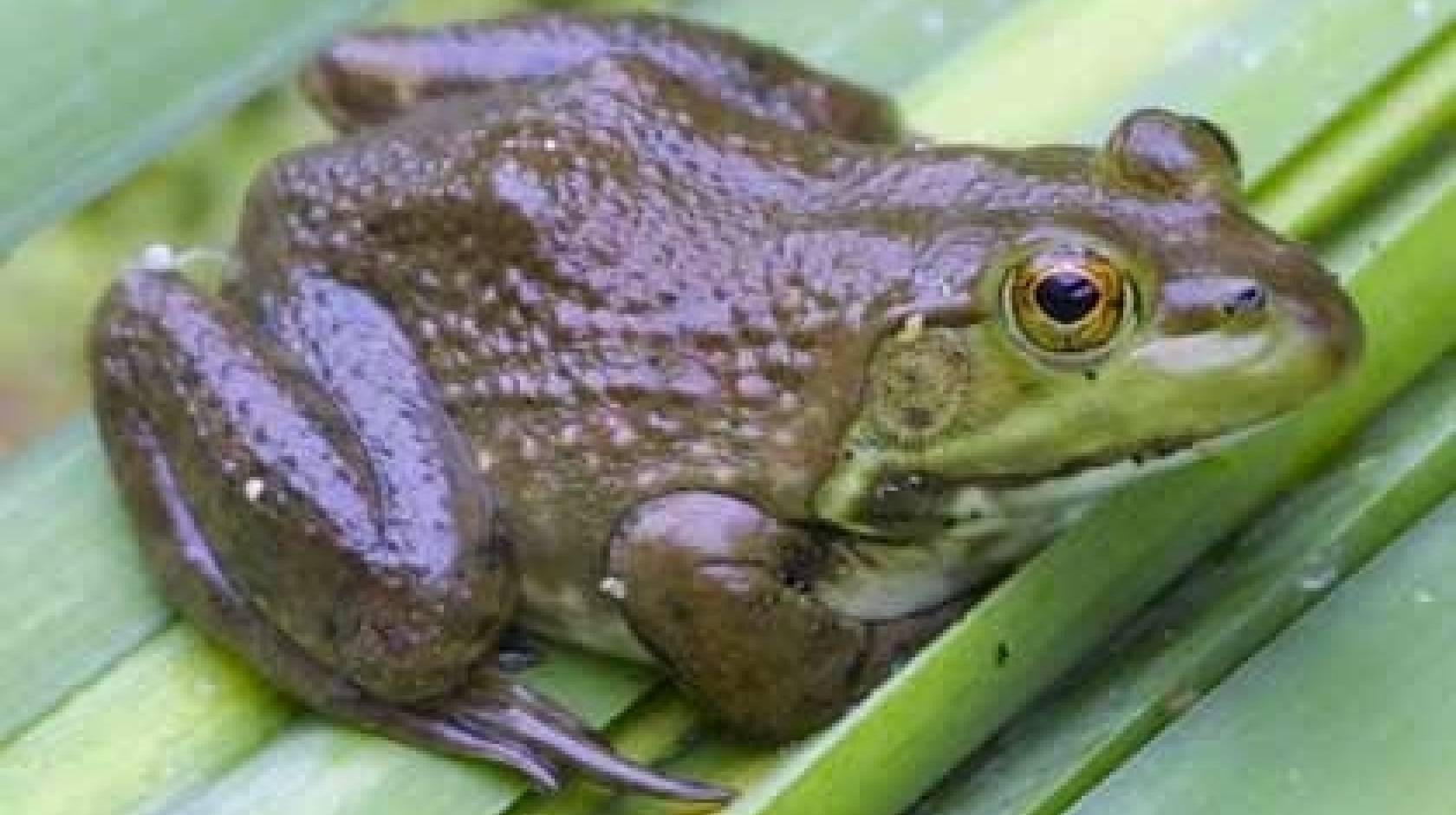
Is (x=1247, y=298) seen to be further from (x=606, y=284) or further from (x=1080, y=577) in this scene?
(x=606, y=284)

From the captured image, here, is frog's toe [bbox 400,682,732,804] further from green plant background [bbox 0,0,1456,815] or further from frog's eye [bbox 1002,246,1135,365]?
frog's eye [bbox 1002,246,1135,365]

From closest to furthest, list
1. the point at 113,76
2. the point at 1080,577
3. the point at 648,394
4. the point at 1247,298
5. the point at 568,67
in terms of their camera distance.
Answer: the point at 1247,298 → the point at 1080,577 → the point at 648,394 → the point at 113,76 → the point at 568,67

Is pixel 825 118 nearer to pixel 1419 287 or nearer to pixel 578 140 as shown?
pixel 578 140

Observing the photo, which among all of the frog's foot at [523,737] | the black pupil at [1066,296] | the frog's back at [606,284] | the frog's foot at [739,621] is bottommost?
the frog's foot at [523,737]

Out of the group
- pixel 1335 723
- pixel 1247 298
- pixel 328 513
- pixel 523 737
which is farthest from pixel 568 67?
pixel 1335 723

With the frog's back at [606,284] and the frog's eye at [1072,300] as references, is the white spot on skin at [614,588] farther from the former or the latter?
the frog's eye at [1072,300]

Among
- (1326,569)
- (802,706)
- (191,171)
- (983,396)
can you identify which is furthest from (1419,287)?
(191,171)

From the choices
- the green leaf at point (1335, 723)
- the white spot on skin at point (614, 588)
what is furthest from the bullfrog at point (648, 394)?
the green leaf at point (1335, 723)
